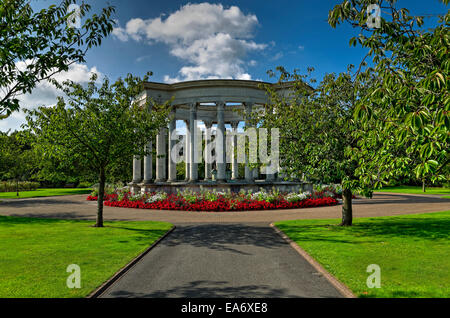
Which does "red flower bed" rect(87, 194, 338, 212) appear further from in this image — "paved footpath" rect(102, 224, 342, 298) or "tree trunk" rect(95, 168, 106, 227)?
"paved footpath" rect(102, 224, 342, 298)

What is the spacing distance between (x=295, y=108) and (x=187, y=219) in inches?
413

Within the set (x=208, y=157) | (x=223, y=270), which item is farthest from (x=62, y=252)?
(x=208, y=157)

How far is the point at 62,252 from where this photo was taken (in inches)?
441

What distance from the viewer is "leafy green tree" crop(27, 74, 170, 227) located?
16.3 meters

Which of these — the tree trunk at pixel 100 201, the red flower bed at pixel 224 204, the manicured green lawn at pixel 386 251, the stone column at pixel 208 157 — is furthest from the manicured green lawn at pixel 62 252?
the stone column at pixel 208 157

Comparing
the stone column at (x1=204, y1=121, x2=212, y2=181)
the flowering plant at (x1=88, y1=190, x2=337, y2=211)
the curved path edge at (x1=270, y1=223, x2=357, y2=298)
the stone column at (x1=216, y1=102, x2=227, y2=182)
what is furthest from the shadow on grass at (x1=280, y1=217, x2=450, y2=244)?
the stone column at (x1=204, y1=121, x2=212, y2=181)

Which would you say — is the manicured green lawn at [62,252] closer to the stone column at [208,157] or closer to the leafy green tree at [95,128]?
the leafy green tree at [95,128]

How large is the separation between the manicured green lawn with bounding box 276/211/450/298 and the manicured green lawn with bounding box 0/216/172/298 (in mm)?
6942

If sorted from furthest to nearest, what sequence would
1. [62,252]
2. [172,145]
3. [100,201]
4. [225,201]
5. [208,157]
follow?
[208,157]
[172,145]
[225,201]
[100,201]
[62,252]

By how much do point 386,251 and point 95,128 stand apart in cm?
1553

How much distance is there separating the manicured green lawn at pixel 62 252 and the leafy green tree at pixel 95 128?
260 centimetres

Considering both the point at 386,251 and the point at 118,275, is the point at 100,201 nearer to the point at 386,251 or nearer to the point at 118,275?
the point at 118,275
